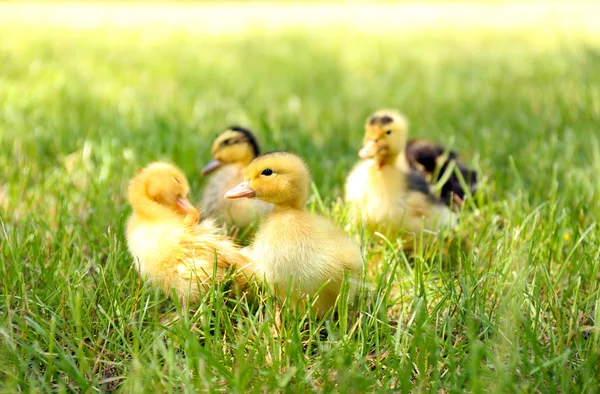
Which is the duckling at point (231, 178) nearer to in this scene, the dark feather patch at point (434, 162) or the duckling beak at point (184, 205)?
the duckling beak at point (184, 205)

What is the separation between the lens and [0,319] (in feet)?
7.44

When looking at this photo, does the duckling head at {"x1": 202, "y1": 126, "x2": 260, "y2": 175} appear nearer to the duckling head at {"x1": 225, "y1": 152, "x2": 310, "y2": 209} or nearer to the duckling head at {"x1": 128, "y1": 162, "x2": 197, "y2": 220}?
the duckling head at {"x1": 128, "y1": 162, "x2": 197, "y2": 220}

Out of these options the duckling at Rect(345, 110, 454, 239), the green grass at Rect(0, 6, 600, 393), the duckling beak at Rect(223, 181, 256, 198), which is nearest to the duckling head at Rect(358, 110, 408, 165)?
the duckling at Rect(345, 110, 454, 239)

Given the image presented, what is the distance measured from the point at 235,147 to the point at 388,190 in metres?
0.90

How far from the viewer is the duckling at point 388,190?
11.1 ft

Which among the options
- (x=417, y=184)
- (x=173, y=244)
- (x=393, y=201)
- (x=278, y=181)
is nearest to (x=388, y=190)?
(x=393, y=201)

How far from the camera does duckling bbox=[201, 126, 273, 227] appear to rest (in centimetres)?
334

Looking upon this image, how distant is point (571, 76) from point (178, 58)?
4.65 m

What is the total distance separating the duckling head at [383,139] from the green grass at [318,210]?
378mm

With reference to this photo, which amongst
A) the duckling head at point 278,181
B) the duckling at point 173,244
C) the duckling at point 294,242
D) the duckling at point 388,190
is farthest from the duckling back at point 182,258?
→ the duckling at point 388,190

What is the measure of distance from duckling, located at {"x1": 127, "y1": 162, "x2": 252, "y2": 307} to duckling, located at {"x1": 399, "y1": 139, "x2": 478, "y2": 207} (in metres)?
1.61

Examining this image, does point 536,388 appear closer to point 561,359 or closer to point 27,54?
point 561,359

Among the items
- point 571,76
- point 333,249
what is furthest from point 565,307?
point 571,76

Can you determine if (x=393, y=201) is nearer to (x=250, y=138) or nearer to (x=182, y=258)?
(x=250, y=138)
